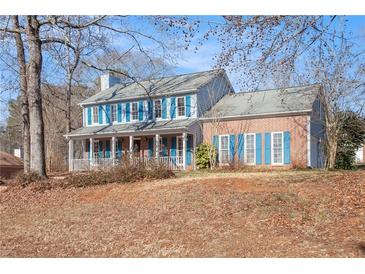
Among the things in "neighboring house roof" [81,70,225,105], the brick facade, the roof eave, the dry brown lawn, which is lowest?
the dry brown lawn

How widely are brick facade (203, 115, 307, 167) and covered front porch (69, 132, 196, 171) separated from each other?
1.29 m

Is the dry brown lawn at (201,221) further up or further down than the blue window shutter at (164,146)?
further down

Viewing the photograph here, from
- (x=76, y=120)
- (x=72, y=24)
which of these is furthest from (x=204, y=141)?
(x=76, y=120)

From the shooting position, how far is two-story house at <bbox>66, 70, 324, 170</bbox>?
17484 millimetres

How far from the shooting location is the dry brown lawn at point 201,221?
19.8 ft

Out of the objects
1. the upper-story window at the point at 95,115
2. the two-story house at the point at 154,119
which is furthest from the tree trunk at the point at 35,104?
the upper-story window at the point at 95,115

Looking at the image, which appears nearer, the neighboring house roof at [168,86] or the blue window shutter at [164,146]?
the neighboring house roof at [168,86]

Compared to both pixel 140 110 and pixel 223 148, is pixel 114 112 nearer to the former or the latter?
pixel 140 110

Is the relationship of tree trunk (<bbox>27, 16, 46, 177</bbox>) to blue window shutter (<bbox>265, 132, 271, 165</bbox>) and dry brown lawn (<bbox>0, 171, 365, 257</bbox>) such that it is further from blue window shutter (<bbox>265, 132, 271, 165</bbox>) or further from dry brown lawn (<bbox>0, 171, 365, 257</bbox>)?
blue window shutter (<bbox>265, 132, 271, 165</bbox>)

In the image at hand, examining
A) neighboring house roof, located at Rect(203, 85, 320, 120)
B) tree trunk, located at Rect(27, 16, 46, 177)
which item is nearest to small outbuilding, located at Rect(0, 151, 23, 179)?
tree trunk, located at Rect(27, 16, 46, 177)

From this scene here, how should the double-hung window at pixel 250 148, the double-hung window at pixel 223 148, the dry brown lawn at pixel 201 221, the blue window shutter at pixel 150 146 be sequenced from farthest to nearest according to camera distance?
1. the blue window shutter at pixel 150 146
2. the double-hung window at pixel 223 148
3. the double-hung window at pixel 250 148
4. the dry brown lawn at pixel 201 221

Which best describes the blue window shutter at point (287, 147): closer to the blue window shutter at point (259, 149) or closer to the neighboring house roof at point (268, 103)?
the neighboring house roof at point (268, 103)

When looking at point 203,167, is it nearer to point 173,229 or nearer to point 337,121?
point 337,121

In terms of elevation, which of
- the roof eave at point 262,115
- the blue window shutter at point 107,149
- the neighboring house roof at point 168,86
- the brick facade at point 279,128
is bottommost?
the blue window shutter at point 107,149
